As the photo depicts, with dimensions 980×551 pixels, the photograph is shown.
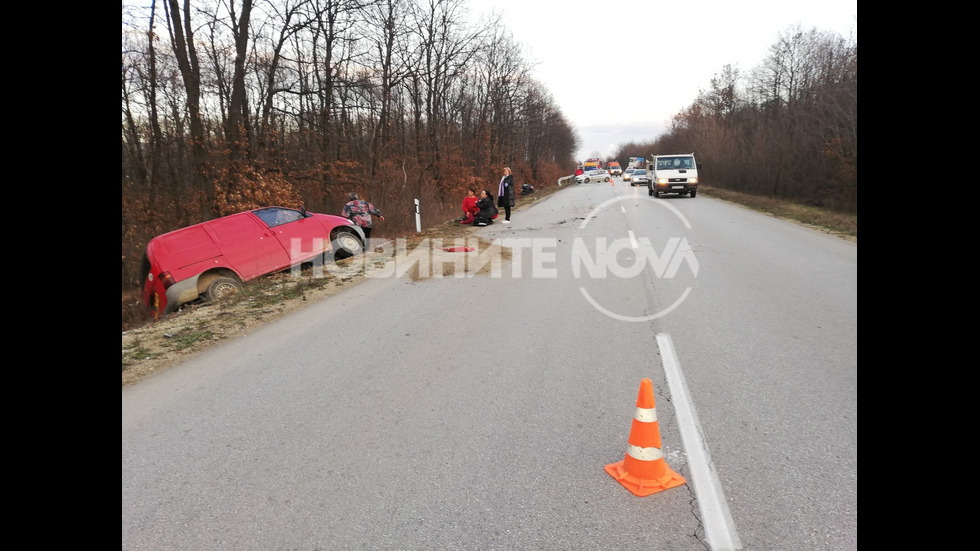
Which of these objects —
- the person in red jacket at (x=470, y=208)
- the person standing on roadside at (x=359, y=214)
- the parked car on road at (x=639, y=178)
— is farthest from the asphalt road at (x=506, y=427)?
the parked car on road at (x=639, y=178)

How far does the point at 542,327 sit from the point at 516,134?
145ft

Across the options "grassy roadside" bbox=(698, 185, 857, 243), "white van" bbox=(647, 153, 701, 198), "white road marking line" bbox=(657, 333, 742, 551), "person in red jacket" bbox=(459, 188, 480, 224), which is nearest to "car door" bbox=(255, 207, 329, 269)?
"person in red jacket" bbox=(459, 188, 480, 224)

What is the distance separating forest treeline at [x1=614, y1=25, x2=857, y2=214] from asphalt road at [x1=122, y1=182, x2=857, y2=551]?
19.3ft

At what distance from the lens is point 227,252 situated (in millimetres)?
8984

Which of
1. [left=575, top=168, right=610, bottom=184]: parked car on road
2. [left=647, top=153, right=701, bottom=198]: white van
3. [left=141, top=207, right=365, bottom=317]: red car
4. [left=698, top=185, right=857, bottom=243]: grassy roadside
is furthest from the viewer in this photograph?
[left=575, top=168, right=610, bottom=184]: parked car on road

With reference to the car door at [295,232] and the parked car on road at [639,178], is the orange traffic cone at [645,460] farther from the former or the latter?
the parked car on road at [639,178]

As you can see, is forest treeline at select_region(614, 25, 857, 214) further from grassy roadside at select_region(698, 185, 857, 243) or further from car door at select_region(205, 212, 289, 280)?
car door at select_region(205, 212, 289, 280)

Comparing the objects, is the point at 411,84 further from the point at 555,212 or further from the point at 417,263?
the point at 417,263

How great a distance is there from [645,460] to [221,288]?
333 inches

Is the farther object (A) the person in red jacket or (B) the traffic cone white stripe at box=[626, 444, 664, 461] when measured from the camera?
(A) the person in red jacket

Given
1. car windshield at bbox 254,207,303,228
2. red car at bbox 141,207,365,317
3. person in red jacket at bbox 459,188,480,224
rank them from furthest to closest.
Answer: person in red jacket at bbox 459,188,480,224 → car windshield at bbox 254,207,303,228 → red car at bbox 141,207,365,317

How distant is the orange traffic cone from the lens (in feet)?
8.55
